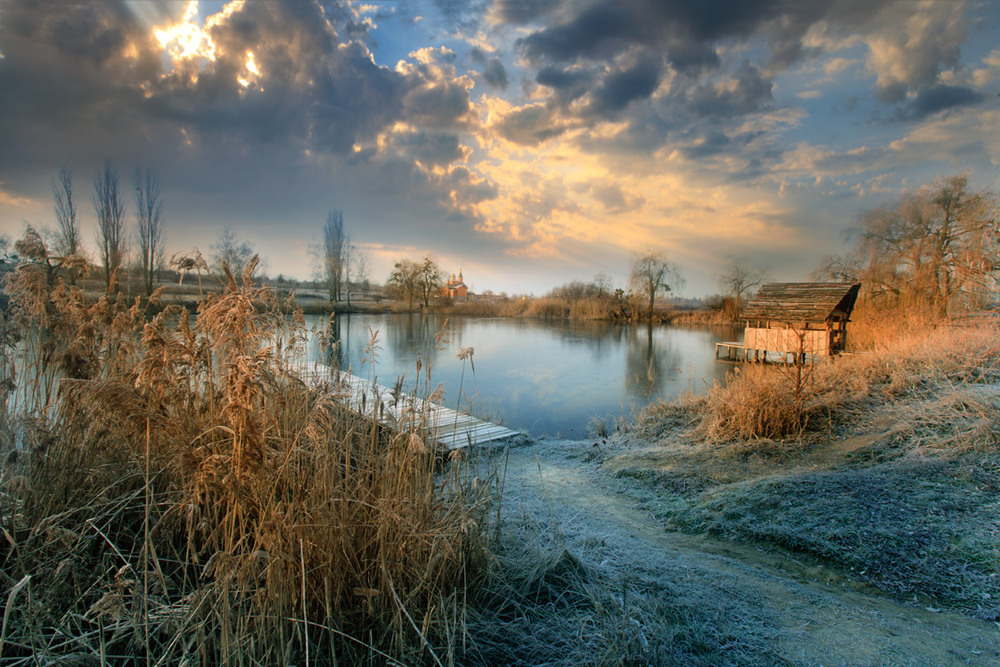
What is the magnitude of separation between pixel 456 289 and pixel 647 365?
81.9 ft

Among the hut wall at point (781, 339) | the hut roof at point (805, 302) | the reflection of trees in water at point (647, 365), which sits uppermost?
the hut roof at point (805, 302)

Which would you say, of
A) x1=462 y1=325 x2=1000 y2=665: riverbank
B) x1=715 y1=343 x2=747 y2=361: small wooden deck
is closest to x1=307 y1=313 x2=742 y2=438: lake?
x1=715 y1=343 x2=747 y2=361: small wooden deck

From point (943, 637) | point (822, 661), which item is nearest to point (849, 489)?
point (943, 637)

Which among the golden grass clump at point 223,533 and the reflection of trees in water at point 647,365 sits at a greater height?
the golden grass clump at point 223,533

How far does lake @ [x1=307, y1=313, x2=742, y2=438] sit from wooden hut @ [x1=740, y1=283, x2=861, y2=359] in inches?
68.3

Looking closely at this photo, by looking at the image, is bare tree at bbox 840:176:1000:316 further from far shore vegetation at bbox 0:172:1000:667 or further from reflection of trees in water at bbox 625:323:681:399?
far shore vegetation at bbox 0:172:1000:667

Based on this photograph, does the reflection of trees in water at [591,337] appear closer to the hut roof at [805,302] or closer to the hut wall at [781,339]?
the hut wall at [781,339]

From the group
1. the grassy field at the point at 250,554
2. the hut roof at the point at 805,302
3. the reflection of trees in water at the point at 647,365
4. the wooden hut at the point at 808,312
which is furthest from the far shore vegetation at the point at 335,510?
the hut roof at the point at 805,302

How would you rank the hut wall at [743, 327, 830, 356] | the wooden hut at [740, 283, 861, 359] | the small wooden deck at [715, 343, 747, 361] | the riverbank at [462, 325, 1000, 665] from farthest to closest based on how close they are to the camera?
the small wooden deck at [715, 343, 747, 361] < the wooden hut at [740, 283, 861, 359] < the hut wall at [743, 327, 830, 356] < the riverbank at [462, 325, 1000, 665]

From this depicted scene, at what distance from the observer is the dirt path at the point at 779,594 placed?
6.75ft

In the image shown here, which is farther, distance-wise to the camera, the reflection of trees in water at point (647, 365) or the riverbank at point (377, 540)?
the reflection of trees in water at point (647, 365)

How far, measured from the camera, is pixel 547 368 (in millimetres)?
12938

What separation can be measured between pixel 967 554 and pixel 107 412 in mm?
4939

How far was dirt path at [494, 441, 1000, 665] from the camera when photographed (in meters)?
2.06
